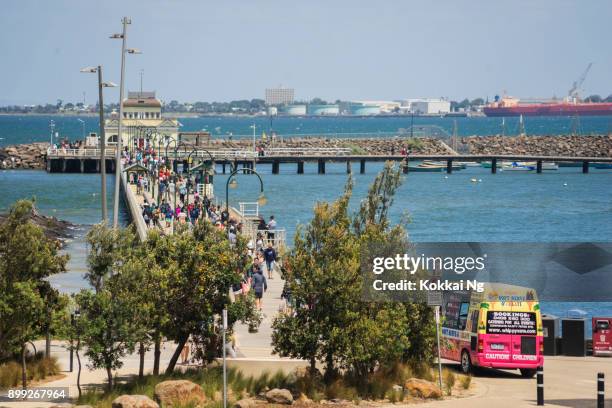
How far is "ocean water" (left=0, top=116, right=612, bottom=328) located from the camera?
76750mm

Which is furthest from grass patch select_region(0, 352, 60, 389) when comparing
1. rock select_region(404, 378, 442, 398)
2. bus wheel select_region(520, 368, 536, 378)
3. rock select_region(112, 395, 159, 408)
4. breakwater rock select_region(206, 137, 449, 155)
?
breakwater rock select_region(206, 137, 449, 155)

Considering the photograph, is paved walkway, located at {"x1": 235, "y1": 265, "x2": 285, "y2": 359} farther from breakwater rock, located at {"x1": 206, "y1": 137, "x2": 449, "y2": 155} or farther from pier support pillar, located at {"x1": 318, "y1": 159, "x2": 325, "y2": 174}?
breakwater rock, located at {"x1": 206, "y1": 137, "x2": 449, "y2": 155}

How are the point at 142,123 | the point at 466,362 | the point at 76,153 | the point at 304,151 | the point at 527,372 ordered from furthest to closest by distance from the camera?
the point at 304,151, the point at 142,123, the point at 76,153, the point at 466,362, the point at 527,372

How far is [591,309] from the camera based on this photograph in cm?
4569

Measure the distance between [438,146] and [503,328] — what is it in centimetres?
13673

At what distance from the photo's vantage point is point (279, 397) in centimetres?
2292

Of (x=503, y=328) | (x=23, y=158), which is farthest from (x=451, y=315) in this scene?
(x=23, y=158)

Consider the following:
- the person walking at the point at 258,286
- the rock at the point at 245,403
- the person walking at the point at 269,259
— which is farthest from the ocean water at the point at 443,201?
the rock at the point at 245,403

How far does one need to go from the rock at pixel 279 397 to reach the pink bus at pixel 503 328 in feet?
16.6

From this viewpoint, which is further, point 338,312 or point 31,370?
point 31,370

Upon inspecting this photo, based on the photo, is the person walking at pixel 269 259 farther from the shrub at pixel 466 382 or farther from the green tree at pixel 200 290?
the green tree at pixel 200 290

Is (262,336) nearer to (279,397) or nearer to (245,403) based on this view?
(279,397)

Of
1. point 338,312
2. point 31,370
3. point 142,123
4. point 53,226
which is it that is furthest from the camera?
point 142,123

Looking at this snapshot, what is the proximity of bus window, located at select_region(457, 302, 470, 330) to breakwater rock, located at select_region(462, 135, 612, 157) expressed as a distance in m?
129
